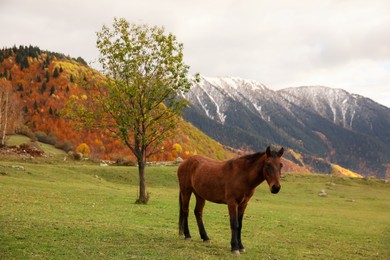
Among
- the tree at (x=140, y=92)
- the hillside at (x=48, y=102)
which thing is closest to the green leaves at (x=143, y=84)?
the tree at (x=140, y=92)

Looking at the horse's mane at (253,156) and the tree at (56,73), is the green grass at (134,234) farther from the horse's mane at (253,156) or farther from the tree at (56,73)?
the tree at (56,73)

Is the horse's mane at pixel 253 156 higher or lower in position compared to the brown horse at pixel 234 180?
higher

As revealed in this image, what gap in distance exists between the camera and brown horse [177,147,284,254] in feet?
42.7

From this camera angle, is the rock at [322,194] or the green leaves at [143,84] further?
the rock at [322,194]

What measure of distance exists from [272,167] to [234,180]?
1.74 metres

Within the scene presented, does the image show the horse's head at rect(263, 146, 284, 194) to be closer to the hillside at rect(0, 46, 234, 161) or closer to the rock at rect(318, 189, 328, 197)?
the rock at rect(318, 189, 328, 197)

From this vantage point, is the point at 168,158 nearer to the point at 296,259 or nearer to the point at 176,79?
the point at 176,79

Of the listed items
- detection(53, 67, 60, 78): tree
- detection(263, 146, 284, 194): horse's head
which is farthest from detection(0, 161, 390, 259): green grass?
detection(53, 67, 60, 78): tree

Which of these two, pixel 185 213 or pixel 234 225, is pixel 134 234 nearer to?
pixel 185 213

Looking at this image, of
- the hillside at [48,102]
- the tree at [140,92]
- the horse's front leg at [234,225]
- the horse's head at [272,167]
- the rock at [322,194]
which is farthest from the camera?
the hillside at [48,102]

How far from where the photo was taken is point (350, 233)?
86.2 feet

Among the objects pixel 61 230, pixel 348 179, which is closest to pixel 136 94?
pixel 61 230

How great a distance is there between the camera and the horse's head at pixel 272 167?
12.6 m

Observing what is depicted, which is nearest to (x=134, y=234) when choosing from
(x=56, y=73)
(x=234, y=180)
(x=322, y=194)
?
(x=234, y=180)
